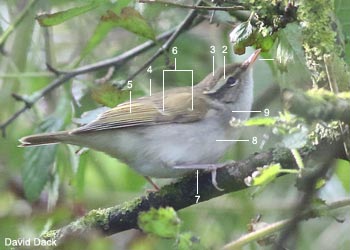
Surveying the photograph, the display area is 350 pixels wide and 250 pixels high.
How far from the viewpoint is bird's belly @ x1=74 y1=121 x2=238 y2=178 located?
48.8 inches

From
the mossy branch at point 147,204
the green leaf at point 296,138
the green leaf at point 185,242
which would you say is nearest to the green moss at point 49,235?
the mossy branch at point 147,204

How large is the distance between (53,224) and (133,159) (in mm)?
163

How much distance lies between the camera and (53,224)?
136 cm

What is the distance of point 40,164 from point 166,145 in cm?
39

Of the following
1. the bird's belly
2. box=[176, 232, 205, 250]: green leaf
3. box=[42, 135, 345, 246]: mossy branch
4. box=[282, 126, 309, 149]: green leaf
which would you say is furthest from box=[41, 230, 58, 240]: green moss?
box=[282, 126, 309, 149]: green leaf

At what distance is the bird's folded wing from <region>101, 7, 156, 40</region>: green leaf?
4.3 inches

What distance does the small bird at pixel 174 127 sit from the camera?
49.5 inches

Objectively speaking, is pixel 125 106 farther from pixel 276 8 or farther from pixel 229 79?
pixel 276 8

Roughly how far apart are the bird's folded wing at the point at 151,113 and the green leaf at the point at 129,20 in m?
0.11

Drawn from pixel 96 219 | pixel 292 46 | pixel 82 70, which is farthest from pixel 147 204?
pixel 82 70

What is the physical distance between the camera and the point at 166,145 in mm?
1299

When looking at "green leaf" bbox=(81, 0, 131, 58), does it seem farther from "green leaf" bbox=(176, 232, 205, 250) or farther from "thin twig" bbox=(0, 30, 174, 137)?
"green leaf" bbox=(176, 232, 205, 250)

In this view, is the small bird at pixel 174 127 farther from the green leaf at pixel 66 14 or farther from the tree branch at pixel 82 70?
the tree branch at pixel 82 70

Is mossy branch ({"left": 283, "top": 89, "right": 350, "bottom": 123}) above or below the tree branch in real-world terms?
above
